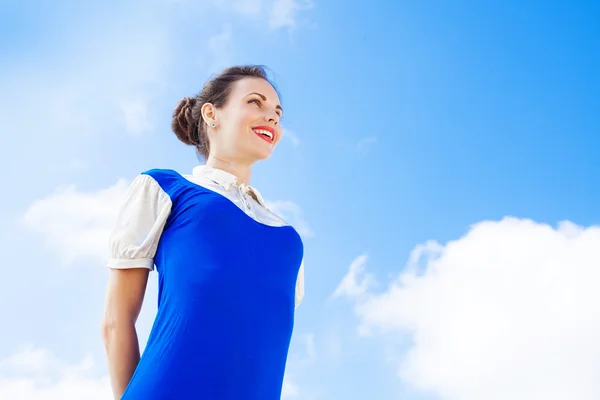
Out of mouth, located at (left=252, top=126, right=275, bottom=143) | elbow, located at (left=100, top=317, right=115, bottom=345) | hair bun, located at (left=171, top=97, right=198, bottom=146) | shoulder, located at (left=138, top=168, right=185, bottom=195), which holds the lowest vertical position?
elbow, located at (left=100, top=317, right=115, bottom=345)

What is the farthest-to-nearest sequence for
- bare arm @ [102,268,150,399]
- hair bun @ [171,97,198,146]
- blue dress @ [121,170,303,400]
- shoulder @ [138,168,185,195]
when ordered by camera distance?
hair bun @ [171,97,198,146] → shoulder @ [138,168,185,195] → bare arm @ [102,268,150,399] → blue dress @ [121,170,303,400]

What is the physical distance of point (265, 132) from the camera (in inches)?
114

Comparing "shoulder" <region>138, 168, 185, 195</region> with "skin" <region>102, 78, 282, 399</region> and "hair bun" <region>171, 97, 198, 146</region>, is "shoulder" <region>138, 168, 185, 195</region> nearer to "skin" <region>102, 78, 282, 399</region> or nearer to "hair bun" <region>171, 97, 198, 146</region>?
"skin" <region>102, 78, 282, 399</region>

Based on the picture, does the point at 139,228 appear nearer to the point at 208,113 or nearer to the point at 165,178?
the point at 165,178

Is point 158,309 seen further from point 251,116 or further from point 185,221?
point 251,116

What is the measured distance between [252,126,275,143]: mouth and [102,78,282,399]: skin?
15 millimetres

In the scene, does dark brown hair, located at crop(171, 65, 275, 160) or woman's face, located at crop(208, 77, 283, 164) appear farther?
dark brown hair, located at crop(171, 65, 275, 160)

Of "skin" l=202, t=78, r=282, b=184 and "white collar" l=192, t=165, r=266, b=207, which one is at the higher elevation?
"skin" l=202, t=78, r=282, b=184

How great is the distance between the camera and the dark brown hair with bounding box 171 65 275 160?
9.98 feet

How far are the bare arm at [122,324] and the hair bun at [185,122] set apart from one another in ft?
3.29

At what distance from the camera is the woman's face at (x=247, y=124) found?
2830 millimetres

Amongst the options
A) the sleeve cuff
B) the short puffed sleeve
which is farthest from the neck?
the sleeve cuff

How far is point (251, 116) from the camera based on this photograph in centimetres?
285

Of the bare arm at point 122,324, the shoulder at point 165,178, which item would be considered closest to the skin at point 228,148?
the bare arm at point 122,324
